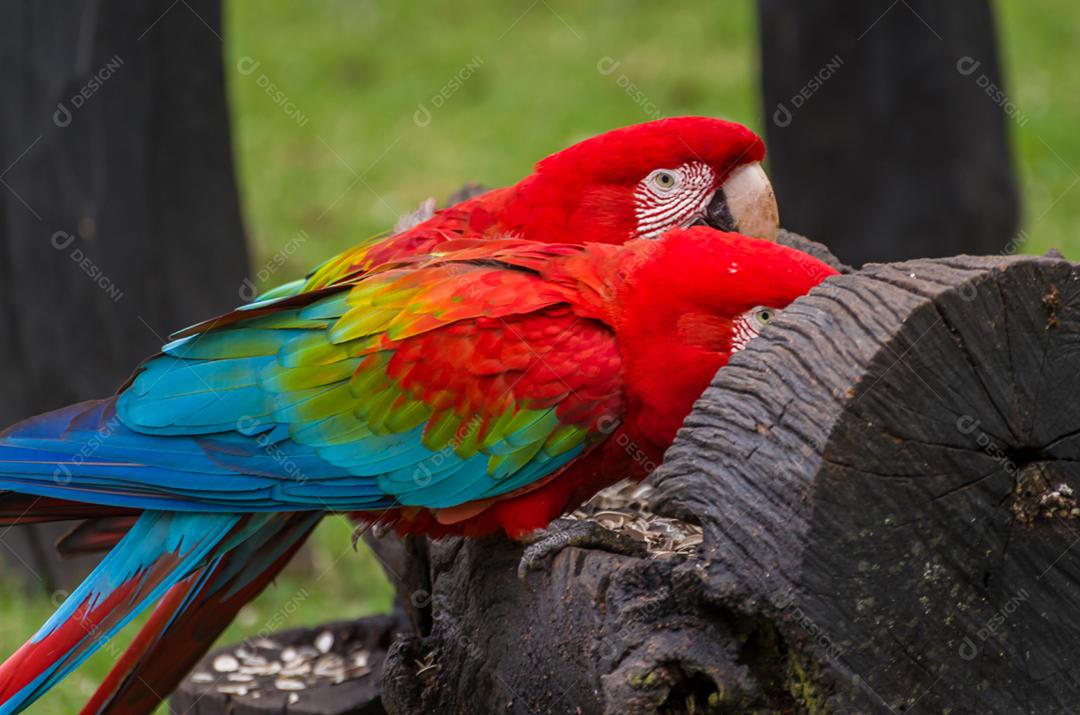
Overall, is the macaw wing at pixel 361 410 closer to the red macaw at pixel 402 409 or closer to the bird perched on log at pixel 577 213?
the red macaw at pixel 402 409

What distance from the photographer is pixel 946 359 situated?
156 centimetres

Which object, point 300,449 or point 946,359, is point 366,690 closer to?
point 300,449

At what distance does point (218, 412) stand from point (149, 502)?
187 mm

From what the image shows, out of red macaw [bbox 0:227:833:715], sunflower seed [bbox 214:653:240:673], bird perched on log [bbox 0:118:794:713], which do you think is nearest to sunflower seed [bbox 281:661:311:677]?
sunflower seed [bbox 214:653:240:673]

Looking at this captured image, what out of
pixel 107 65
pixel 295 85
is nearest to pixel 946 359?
pixel 107 65

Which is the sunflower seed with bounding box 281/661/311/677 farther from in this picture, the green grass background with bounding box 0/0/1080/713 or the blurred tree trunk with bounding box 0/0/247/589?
the green grass background with bounding box 0/0/1080/713

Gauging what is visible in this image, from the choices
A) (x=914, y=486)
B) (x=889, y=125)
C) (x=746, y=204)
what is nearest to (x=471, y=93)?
(x=889, y=125)

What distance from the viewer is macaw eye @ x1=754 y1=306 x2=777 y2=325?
6.43 ft

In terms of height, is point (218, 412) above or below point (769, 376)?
above

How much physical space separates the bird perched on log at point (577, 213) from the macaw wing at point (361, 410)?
0.24 m

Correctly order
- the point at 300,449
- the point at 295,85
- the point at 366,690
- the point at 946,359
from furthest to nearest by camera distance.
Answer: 1. the point at 295,85
2. the point at 366,690
3. the point at 300,449
4. the point at 946,359

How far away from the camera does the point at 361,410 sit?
2156 mm

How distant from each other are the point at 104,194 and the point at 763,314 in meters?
2.65

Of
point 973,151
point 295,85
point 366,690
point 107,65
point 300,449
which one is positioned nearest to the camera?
point 300,449
